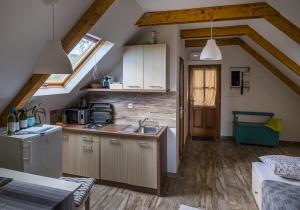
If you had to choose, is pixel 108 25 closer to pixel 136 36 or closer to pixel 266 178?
pixel 136 36

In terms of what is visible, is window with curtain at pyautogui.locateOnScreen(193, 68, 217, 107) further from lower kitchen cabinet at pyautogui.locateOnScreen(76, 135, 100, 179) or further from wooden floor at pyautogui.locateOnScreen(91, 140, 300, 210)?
lower kitchen cabinet at pyautogui.locateOnScreen(76, 135, 100, 179)

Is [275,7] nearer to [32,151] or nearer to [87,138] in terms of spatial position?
[87,138]

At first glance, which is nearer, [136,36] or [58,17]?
[58,17]

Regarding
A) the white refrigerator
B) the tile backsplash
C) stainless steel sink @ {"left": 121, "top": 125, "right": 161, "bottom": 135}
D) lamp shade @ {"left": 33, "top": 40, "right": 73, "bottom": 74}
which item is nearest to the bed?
the tile backsplash

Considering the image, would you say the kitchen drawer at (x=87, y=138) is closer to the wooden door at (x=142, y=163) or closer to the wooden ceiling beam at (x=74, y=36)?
the wooden door at (x=142, y=163)

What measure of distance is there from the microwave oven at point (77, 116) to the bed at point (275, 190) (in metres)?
2.64

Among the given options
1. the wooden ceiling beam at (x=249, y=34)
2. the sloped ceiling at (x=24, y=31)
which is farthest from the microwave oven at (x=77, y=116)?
the wooden ceiling beam at (x=249, y=34)

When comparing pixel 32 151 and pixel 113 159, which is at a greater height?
pixel 32 151

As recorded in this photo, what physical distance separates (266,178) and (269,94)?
3746 millimetres

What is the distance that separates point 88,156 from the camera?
3.25 meters

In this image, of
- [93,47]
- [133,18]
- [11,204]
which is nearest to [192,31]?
[133,18]

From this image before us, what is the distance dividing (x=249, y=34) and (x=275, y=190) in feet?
9.57

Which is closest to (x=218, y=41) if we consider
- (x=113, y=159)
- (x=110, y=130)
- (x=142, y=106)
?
(x=142, y=106)

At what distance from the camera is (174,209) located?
263 cm
